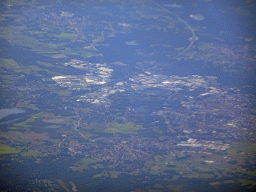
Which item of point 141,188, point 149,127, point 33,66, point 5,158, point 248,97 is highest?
point 33,66

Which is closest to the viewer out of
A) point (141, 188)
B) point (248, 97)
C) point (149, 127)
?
point (141, 188)

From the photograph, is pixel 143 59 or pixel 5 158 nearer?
pixel 5 158

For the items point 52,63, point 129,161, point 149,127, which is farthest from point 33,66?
point 129,161

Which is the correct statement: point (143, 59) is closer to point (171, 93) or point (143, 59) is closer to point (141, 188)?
point (171, 93)

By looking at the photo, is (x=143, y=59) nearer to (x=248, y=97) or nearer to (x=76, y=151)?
(x=248, y=97)

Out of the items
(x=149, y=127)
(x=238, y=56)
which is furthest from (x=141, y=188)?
(x=238, y=56)

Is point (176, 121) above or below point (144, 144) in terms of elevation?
above

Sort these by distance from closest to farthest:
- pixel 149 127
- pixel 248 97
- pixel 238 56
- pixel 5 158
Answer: pixel 5 158, pixel 149 127, pixel 248 97, pixel 238 56
